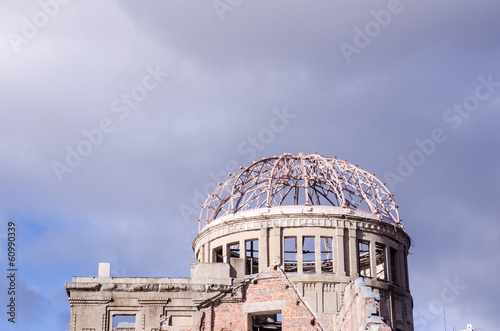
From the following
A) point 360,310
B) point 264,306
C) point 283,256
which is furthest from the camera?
point 283,256

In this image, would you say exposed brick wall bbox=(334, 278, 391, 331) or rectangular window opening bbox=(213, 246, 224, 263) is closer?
exposed brick wall bbox=(334, 278, 391, 331)

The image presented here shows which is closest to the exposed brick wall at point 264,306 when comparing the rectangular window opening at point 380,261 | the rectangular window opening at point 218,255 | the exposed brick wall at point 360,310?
the exposed brick wall at point 360,310

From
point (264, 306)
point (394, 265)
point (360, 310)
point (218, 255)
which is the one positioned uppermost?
point (218, 255)

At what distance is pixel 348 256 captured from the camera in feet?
203

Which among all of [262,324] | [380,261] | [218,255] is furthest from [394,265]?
[262,324]

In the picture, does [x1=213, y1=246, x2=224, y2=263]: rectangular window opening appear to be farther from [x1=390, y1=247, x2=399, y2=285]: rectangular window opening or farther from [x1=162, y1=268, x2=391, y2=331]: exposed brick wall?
[x1=162, y1=268, x2=391, y2=331]: exposed brick wall

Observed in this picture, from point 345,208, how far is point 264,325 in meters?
23.9

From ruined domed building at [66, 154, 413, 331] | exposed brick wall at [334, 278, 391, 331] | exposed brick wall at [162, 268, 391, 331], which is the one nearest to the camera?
exposed brick wall at [334, 278, 391, 331]

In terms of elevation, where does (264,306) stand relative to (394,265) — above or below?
below

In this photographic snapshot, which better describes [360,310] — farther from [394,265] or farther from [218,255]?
[394,265]

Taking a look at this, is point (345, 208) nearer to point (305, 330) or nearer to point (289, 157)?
point (289, 157)

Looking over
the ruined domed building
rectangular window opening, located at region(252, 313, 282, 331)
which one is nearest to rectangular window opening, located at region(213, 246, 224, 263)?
the ruined domed building

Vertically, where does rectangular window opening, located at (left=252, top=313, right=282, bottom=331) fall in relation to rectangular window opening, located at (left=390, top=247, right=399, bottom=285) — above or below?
below

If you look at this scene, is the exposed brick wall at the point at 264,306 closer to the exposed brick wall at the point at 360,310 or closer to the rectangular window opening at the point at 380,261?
the exposed brick wall at the point at 360,310
